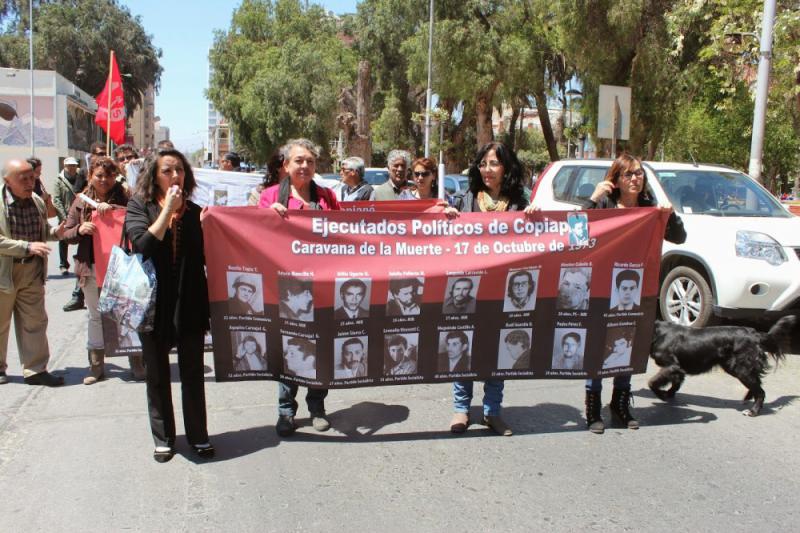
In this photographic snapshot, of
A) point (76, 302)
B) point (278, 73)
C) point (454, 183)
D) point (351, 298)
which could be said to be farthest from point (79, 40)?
point (351, 298)

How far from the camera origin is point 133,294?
4.15m

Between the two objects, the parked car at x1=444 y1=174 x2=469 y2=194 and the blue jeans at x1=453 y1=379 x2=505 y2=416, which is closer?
the blue jeans at x1=453 y1=379 x2=505 y2=416

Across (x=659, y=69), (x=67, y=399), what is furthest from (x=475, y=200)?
(x=659, y=69)

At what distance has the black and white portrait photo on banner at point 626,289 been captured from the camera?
4887 millimetres

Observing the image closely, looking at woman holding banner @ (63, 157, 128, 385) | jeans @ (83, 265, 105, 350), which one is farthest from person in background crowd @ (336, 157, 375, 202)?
jeans @ (83, 265, 105, 350)

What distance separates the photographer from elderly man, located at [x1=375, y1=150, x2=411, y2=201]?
7996mm

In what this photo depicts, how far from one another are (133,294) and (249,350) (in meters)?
0.84

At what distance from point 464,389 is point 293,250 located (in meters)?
1.50

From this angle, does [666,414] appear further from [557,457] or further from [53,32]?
[53,32]

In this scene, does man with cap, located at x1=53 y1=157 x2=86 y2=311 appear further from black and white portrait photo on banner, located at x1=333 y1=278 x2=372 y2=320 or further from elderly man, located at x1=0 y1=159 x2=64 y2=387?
black and white portrait photo on banner, located at x1=333 y1=278 x2=372 y2=320

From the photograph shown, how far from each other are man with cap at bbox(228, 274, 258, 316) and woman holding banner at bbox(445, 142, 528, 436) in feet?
4.81

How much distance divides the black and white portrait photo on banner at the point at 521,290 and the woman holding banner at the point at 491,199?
47 centimetres

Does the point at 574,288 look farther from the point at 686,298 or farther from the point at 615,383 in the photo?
the point at 686,298

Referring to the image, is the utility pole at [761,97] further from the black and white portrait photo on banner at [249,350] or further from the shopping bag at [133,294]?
the shopping bag at [133,294]
